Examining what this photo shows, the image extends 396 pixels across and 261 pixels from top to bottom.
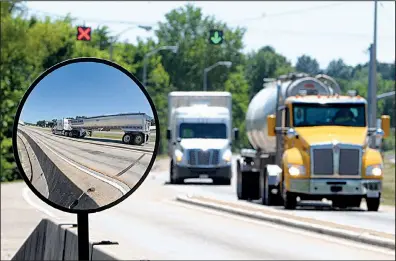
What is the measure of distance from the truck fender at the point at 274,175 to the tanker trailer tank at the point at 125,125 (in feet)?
87.8

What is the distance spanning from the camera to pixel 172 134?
148 ft

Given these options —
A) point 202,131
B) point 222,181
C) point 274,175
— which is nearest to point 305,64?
point 222,181

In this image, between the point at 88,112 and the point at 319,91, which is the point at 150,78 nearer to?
the point at 319,91

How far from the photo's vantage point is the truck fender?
3085 cm

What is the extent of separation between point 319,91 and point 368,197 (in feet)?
11.4

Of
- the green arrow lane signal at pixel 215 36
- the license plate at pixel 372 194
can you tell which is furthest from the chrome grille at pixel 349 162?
the green arrow lane signal at pixel 215 36

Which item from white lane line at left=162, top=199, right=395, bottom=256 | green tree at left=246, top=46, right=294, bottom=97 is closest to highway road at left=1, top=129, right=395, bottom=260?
white lane line at left=162, top=199, right=395, bottom=256

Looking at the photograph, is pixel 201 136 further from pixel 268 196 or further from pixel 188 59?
pixel 188 59

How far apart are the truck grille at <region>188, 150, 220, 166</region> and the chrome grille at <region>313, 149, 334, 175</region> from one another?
52.5 feet

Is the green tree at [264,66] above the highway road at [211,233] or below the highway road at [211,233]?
above

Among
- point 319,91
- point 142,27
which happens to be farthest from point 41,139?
point 142,27

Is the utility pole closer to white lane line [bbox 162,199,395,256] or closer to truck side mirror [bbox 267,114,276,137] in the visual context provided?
truck side mirror [bbox 267,114,276,137]

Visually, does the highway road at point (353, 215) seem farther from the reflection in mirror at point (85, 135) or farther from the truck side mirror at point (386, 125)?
the reflection in mirror at point (85, 135)

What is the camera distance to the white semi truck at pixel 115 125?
4.00 metres
